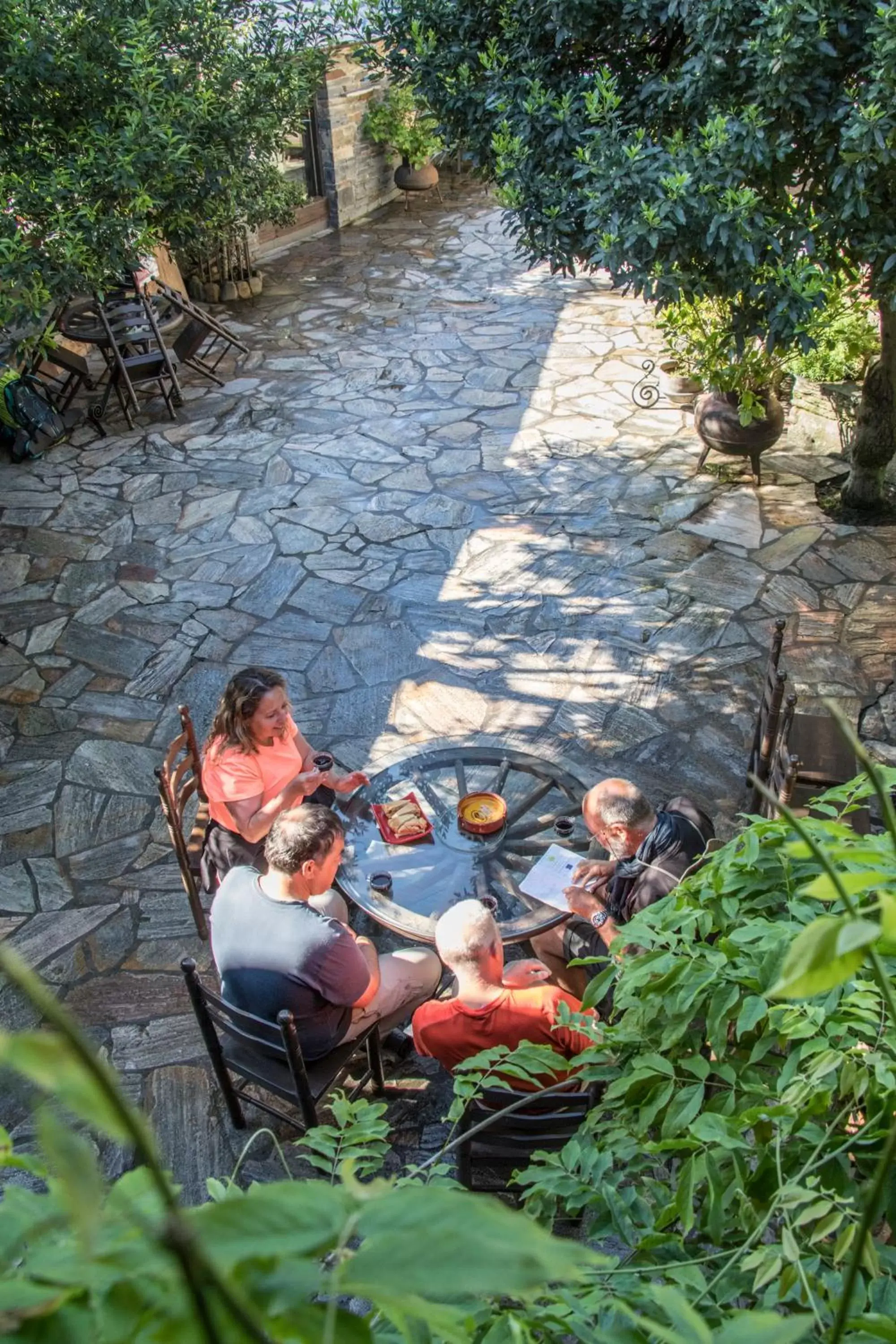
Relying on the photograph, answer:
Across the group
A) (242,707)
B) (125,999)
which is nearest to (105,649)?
(242,707)

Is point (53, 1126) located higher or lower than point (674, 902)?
higher

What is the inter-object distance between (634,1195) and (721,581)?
540cm

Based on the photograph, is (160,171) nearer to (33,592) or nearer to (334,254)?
(33,592)

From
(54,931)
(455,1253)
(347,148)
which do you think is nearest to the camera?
(455,1253)

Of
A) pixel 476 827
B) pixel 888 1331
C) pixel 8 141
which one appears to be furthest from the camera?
pixel 8 141

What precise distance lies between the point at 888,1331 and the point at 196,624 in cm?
585

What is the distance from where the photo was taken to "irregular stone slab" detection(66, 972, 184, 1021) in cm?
412

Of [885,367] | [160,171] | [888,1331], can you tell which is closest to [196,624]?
[160,171]

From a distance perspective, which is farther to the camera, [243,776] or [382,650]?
[382,650]

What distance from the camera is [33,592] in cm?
670

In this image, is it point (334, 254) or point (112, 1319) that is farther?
point (334, 254)

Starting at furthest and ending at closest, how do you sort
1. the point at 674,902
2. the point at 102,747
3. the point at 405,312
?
the point at 405,312 → the point at 102,747 → the point at 674,902

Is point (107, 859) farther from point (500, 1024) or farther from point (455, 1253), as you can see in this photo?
point (455, 1253)

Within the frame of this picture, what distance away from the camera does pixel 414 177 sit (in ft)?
45.3
